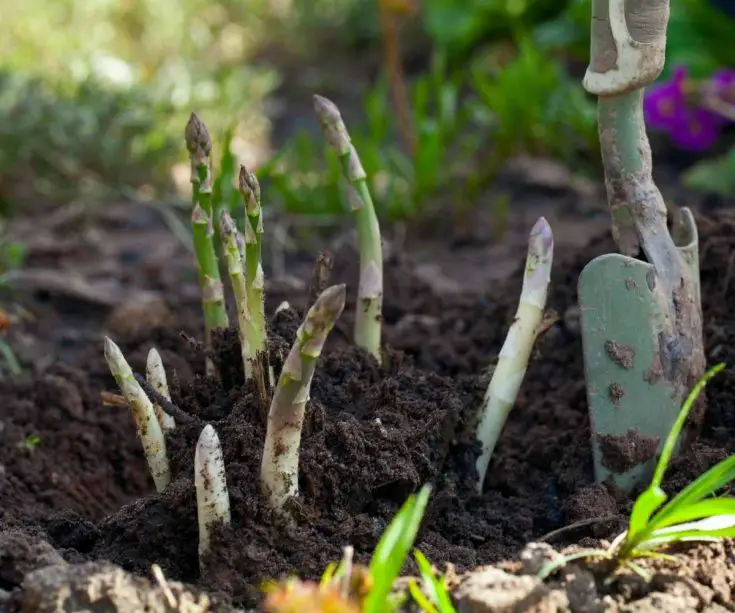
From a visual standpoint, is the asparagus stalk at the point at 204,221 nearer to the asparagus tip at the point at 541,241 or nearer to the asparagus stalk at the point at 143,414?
the asparagus stalk at the point at 143,414

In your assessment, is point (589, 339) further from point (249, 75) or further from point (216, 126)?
point (249, 75)

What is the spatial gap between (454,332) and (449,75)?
3.35 m

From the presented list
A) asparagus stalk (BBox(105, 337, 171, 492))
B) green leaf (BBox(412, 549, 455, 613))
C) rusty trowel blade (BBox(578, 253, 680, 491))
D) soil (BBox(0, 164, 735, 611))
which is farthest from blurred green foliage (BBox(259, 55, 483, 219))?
green leaf (BBox(412, 549, 455, 613))

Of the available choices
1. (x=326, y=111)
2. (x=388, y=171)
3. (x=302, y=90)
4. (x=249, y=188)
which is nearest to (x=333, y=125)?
(x=326, y=111)

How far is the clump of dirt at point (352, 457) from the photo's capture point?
1512 millimetres

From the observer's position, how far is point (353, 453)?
5.16ft

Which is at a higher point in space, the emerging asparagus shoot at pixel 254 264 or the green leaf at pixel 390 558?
the emerging asparagus shoot at pixel 254 264

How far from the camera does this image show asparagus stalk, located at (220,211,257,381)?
1.57 metres

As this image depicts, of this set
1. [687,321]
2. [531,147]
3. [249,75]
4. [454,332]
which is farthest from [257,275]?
[249,75]

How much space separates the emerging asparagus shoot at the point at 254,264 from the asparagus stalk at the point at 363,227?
0.26m

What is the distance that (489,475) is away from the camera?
1829 mm

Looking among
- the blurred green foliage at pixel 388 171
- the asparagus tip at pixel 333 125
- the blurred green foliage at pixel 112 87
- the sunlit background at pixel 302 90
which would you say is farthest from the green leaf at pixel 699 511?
the blurred green foliage at pixel 112 87

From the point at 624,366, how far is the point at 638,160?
35 centimetres

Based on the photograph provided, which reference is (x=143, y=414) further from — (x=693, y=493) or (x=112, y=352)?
(x=693, y=493)
